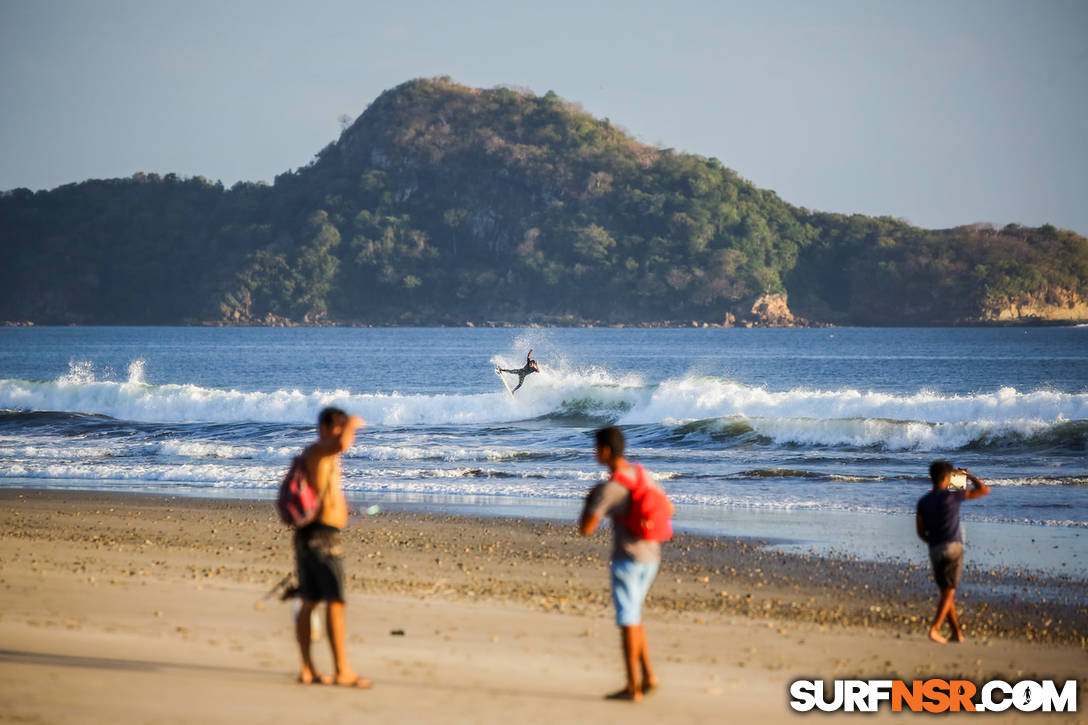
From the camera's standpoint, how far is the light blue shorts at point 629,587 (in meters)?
6.29

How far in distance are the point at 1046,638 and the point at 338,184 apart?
561ft

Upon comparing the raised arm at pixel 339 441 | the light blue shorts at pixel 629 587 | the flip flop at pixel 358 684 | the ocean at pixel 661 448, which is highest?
the raised arm at pixel 339 441

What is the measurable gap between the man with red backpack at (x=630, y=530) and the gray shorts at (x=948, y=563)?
3059mm

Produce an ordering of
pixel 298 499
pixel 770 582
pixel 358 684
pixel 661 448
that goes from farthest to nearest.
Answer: pixel 661 448 → pixel 770 582 → pixel 358 684 → pixel 298 499

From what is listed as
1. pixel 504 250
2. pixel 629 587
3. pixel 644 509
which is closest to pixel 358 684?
pixel 629 587

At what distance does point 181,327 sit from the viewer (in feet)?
529

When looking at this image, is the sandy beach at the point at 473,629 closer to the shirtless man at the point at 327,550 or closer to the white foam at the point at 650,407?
the shirtless man at the point at 327,550

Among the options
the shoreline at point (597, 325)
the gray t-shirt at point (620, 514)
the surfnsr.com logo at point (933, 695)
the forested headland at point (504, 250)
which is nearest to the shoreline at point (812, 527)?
the surfnsr.com logo at point (933, 695)

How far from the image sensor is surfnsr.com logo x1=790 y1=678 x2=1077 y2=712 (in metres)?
6.63

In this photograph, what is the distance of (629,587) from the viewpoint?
6285 millimetres

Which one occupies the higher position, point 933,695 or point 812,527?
point 933,695

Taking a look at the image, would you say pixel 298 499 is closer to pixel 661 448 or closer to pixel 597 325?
pixel 661 448

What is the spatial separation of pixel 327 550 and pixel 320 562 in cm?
8

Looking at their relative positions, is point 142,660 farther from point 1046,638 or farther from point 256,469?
point 256,469
